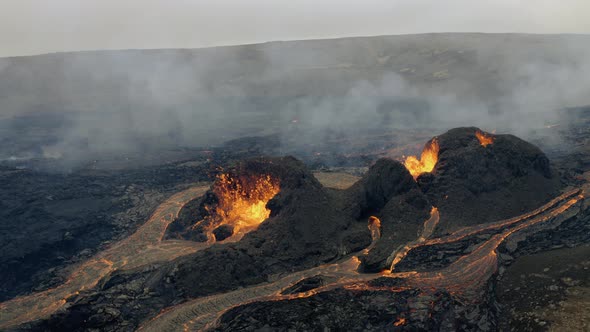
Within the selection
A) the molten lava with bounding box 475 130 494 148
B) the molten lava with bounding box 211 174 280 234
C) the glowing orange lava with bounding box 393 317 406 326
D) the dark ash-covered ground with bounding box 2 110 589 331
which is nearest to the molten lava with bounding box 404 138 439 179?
the dark ash-covered ground with bounding box 2 110 589 331

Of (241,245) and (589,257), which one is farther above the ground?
(241,245)

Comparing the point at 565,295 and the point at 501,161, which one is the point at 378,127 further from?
the point at 565,295

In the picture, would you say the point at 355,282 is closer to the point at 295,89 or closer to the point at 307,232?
the point at 307,232

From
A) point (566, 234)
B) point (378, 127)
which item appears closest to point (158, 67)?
point (378, 127)

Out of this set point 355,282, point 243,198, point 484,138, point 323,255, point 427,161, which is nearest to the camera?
point 355,282

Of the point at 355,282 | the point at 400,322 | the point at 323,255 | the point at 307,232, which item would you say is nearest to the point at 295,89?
the point at 307,232

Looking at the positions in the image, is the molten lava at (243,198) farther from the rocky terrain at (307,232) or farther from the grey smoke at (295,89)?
the grey smoke at (295,89)

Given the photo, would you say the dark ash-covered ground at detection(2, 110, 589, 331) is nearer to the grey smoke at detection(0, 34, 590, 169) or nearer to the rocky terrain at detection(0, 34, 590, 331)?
the rocky terrain at detection(0, 34, 590, 331)
